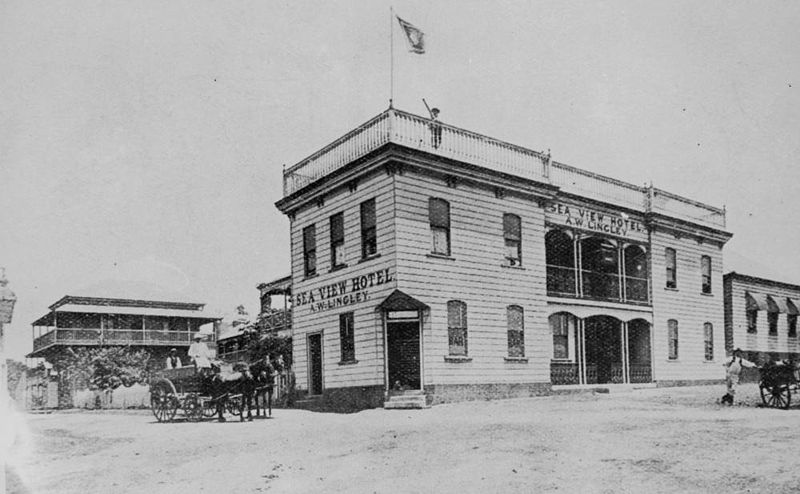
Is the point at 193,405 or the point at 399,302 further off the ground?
the point at 399,302

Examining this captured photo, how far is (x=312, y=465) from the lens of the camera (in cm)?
1083

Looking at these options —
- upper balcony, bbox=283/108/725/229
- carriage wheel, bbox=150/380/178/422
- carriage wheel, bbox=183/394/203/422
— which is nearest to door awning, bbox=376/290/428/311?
upper balcony, bbox=283/108/725/229

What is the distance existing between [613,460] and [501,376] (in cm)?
1206

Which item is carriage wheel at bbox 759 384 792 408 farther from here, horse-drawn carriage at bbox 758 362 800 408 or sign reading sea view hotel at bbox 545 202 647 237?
sign reading sea view hotel at bbox 545 202 647 237

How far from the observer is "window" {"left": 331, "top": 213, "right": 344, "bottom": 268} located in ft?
74.4

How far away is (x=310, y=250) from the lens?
79.9 ft

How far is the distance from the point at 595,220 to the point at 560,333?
4.11m

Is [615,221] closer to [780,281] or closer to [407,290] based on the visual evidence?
[407,290]

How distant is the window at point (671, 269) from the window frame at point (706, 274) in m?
1.93

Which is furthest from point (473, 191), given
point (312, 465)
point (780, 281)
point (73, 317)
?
point (73, 317)

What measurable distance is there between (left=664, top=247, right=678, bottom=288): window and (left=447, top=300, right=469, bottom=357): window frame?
11.6 m

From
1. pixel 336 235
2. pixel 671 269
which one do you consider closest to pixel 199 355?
pixel 336 235

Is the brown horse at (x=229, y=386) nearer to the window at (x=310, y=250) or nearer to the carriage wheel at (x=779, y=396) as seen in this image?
the window at (x=310, y=250)

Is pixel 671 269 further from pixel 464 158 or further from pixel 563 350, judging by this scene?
pixel 464 158
